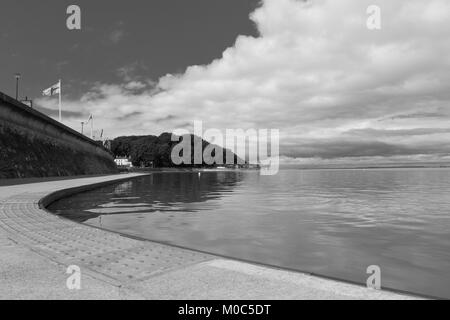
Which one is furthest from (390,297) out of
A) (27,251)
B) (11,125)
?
(11,125)

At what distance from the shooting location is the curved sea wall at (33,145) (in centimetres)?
2538

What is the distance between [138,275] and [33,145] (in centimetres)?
3149

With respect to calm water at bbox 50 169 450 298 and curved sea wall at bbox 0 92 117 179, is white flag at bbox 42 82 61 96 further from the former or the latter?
calm water at bbox 50 169 450 298

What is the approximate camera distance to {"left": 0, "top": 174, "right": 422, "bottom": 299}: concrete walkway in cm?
350

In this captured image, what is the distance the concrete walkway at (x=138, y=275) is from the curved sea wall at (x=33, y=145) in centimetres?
2203

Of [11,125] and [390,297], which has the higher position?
[11,125]

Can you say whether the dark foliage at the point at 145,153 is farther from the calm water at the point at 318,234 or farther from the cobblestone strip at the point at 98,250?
the cobblestone strip at the point at 98,250

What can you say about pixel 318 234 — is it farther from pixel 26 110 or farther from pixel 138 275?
pixel 26 110

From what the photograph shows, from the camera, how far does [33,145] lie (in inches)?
1197

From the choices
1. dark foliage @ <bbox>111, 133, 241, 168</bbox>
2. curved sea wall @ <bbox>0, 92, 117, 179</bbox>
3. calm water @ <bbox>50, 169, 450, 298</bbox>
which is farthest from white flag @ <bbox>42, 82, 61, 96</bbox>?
dark foliage @ <bbox>111, 133, 241, 168</bbox>

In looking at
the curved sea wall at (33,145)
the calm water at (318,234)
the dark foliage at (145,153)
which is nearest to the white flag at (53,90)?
the curved sea wall at (33,145)
